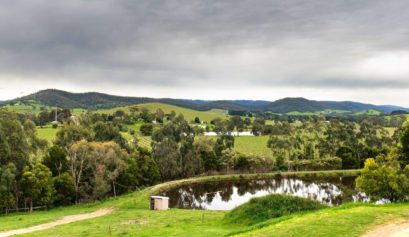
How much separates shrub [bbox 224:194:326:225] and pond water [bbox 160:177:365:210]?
28489 millimetres

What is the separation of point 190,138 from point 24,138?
42.7 m

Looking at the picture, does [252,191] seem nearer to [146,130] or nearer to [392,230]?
[392,230]

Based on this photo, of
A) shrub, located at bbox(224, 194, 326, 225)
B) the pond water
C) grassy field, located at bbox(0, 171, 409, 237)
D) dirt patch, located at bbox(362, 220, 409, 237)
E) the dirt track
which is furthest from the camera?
the pond water

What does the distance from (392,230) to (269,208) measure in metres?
9.02

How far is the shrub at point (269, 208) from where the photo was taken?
25.9m

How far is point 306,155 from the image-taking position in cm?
10081

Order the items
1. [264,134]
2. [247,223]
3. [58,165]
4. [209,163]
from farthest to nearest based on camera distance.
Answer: [264,134] → [209,163] → [58,165] → [247,223]

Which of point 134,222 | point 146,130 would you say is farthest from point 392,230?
point 146,130

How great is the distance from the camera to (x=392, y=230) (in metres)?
18.8

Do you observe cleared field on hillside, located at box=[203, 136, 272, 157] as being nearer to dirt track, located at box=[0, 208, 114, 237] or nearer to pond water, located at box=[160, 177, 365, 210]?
pond water, located at box=[160, 177, 365, 210]

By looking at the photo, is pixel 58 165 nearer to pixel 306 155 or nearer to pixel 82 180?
pixel 82 180

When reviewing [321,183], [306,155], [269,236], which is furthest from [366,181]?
[306,155]

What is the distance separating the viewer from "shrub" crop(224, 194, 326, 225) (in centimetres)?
2594

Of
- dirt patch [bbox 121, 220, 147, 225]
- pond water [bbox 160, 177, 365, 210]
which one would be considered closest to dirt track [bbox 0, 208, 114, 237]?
dirt patch [bbox 121, 220, 147, 225]
